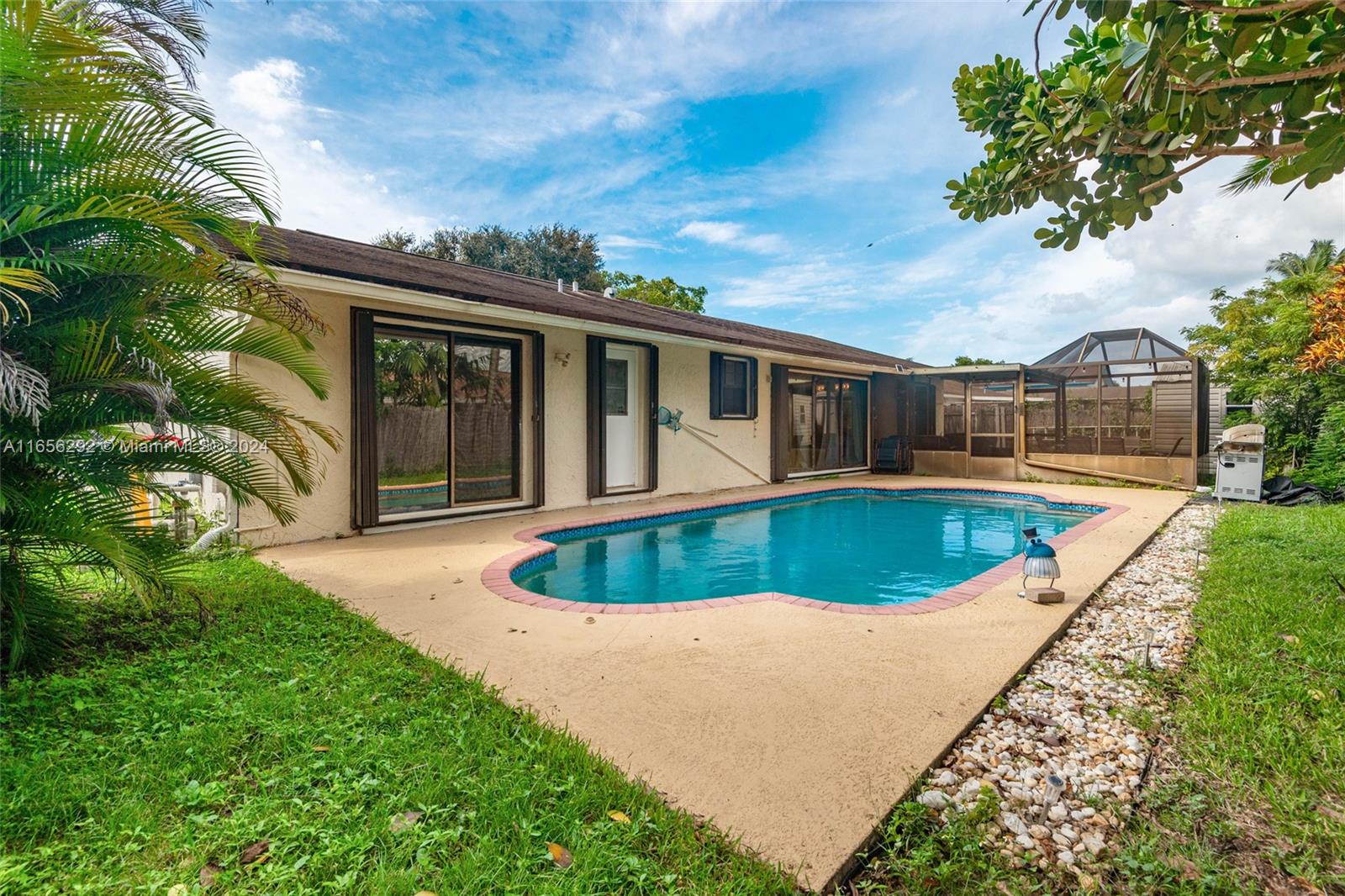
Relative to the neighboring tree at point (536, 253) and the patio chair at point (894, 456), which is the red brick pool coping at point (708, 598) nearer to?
the patio chair at point (894, 456)

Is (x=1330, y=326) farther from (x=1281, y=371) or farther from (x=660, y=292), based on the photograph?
(x=660, y=292)

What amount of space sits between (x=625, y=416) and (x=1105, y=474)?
34.7 feet

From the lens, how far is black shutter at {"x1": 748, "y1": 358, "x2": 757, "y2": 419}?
1245 cm

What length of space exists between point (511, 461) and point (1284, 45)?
27.0 feet

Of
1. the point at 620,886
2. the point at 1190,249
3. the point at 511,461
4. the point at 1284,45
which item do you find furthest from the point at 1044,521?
the point at 1190,249

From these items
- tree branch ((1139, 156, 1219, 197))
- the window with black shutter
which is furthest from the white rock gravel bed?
the window with black shutter

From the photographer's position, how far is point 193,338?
3365 millimetres

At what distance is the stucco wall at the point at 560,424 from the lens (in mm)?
6613

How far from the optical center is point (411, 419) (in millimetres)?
7773

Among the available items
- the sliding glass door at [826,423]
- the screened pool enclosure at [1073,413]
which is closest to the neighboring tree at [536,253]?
the sliding glass door at [826,423]

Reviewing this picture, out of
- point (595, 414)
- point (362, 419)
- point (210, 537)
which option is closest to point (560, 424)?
point (595, 414)

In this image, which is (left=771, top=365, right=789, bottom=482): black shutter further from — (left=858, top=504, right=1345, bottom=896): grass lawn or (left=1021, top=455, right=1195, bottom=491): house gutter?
(left=858, top=504, right=1345, bottom=896): grass lawn

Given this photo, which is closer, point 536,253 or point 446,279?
point 446,279

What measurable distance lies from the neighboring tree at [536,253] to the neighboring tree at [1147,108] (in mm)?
24317
